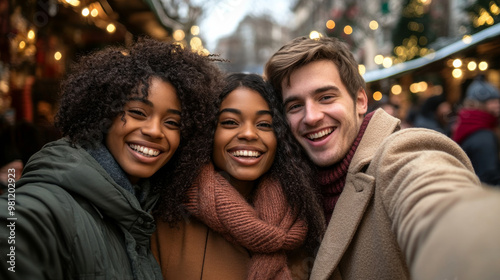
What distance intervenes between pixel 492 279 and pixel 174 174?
6.64 feet

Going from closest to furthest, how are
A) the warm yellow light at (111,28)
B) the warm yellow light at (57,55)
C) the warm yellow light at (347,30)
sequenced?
the warm yellow light at (57,55)
the warm yellow light at (111,28)
the warm yellow light at (347,30)

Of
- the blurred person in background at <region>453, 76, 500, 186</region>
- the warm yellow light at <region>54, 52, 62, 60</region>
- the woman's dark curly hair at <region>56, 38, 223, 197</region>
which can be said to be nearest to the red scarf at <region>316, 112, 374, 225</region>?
the woman's dark curly hair at <region>56, 38, 223, 197</region>

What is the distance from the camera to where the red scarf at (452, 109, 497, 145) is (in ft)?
17.4

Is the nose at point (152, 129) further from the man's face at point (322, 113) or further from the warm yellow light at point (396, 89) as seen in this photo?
the warm yellow light at point (396, 89)

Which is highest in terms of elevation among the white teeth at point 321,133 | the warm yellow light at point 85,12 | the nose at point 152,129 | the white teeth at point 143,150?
the warm yellow light at point 85,12

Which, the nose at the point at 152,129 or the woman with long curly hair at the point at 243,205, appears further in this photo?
the woman with long curly hair at the point at 243,205

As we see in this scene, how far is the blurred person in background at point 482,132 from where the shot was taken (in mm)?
5066

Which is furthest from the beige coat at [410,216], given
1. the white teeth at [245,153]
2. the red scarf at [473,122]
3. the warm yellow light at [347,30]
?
the warm yellow light at [347,30]

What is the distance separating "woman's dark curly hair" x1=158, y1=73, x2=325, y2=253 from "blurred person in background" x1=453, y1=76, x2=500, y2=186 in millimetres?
3298

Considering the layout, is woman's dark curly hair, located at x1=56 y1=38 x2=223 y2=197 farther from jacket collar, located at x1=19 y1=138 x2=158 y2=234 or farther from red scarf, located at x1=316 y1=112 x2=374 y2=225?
red scarf, located at x1=316 y1=112 x2=374 y2=225

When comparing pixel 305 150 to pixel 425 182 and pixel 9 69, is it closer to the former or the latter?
pixel 425 182

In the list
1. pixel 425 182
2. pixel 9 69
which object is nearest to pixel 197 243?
pixel 425 182

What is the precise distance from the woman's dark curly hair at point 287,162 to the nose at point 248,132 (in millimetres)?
157

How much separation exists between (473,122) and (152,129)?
468 centimetres
